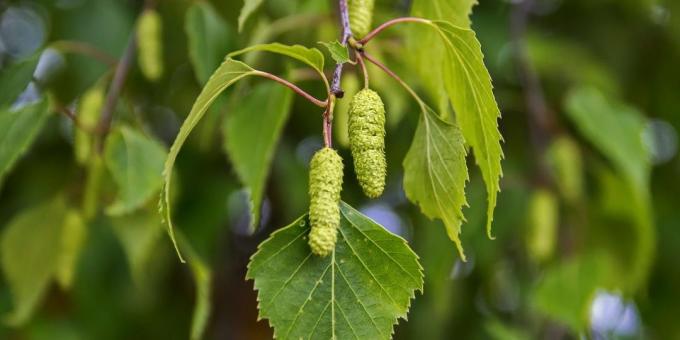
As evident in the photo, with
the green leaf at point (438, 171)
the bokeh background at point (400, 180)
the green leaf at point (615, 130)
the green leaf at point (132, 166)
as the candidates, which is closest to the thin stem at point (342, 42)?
the green leaf at point (438, 171)

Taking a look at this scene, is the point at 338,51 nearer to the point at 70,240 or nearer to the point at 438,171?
the point at 438,171

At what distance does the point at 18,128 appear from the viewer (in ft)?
4.09

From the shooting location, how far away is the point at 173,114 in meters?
2.26

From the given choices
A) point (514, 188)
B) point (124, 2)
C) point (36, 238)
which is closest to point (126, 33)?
point (124, 2)

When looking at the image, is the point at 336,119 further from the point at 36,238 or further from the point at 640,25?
the point at 640,25

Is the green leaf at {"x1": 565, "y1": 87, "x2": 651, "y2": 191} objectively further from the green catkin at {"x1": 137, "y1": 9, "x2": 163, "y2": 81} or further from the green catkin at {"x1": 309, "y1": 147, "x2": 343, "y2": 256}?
the green catkin at {"x1": 309, "y1": 147, "x2": 343, "y2": 256}

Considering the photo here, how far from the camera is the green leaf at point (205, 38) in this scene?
1426 mm

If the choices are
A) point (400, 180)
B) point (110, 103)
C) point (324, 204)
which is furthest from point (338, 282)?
point (400, 180)

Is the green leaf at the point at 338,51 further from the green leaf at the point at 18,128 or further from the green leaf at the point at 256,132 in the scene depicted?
the green leaf at the point at 18,128

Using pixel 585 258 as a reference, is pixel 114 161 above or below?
above

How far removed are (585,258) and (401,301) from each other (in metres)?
1.12

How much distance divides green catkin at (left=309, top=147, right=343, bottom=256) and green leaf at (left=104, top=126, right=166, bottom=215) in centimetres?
50

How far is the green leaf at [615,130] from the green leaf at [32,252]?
979mm

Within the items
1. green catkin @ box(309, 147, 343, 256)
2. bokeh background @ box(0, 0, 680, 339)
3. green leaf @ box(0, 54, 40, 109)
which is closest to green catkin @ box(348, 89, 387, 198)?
green catkin @ box(309, 147, 343, 256)
